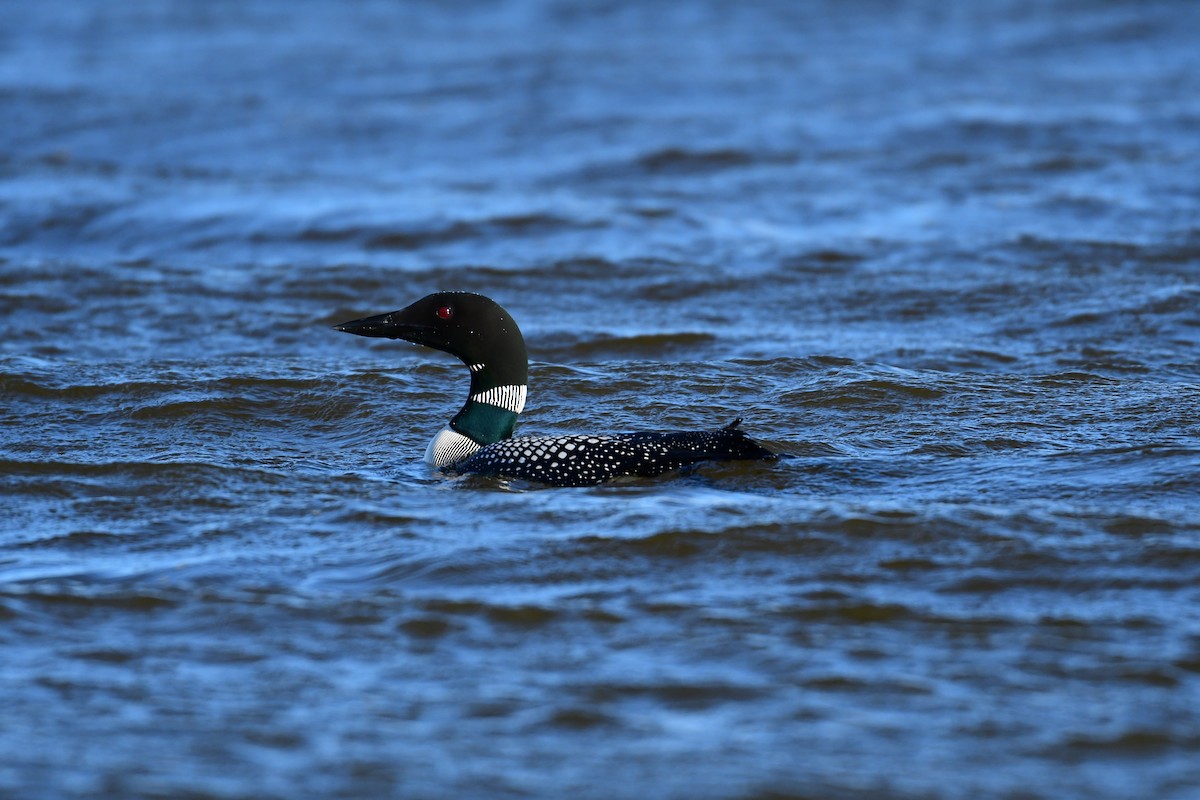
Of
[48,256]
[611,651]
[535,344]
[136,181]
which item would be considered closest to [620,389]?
[535,344]

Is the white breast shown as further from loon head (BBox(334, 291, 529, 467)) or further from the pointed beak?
the pointed beak

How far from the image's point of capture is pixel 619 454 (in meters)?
5.62

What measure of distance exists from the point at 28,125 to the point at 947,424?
11.1 m

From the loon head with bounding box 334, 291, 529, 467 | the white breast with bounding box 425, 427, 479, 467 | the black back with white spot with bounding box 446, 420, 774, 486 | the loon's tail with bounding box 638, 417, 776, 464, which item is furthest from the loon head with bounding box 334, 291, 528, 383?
the loon's tail with bounding box 638, 417, 776, 464

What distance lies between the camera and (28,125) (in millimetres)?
15141

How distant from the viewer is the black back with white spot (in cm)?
563

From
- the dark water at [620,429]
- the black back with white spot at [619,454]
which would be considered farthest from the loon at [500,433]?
the dark water at [620,429]

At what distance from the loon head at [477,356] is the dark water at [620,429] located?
29 cm

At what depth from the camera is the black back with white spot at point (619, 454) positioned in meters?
5.63

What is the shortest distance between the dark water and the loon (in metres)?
0.11

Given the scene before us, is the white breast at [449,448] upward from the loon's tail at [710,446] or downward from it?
downward

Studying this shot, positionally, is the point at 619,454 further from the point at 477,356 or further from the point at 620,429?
the point at 620,429

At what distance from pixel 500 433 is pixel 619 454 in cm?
64

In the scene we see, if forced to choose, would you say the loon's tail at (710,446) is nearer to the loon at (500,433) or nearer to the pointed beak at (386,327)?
the loon at (500,433)
